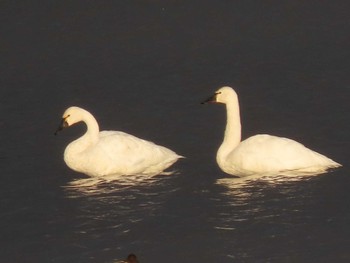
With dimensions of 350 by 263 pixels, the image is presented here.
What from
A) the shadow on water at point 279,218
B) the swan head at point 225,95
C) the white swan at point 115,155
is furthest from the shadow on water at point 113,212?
the swan head at point 225,95

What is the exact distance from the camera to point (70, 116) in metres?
18.7

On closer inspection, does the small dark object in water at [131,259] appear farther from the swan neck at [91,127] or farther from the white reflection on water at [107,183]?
the swan neck at [91,127]

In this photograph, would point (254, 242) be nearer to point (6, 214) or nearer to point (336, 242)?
point (336, 242)

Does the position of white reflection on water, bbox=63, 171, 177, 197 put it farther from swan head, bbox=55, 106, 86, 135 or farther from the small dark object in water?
the small dark object in water

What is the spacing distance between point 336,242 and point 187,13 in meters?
10.3

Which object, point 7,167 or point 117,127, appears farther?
point 117,127

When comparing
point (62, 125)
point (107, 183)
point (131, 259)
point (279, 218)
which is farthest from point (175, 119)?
point (131, 259)

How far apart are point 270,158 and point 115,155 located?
6.45 ft

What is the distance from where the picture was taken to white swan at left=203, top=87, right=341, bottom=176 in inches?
699

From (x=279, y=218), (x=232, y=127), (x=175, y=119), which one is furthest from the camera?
(x=175, y=119)

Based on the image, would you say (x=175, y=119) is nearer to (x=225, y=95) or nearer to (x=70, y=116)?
(x=225, y=95)

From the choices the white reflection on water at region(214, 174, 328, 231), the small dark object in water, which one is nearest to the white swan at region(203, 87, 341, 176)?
the white reflection on water at region(214, 174, 328, 231)

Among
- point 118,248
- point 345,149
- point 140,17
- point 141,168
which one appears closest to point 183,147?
point 141,168

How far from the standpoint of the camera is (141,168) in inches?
724
